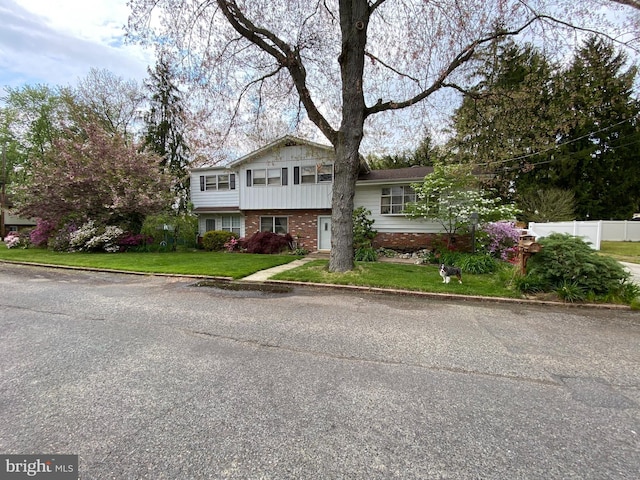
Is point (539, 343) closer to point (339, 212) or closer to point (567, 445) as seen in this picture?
point (567, 445)

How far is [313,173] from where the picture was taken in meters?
14.8

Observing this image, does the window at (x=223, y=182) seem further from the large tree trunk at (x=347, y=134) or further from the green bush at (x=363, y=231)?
the large tree trunk at (x=347, y=134)

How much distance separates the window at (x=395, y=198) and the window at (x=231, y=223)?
8.25m

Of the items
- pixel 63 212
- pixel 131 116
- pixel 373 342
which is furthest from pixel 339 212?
pixel 131 116

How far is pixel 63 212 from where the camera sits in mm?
14867

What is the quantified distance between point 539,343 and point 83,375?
5.38 m

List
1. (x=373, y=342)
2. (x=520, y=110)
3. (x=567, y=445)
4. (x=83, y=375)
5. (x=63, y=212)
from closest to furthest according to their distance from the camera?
1. (x=567, y=445)
2. (x=83, y=375)
3. (x=373, y=342)
4. (x=520, y=110)
5. (x=63, y=212)

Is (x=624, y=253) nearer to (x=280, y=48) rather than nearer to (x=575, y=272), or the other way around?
(x=575, y=272)

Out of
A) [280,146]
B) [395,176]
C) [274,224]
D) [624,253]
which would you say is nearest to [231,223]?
[274,224]

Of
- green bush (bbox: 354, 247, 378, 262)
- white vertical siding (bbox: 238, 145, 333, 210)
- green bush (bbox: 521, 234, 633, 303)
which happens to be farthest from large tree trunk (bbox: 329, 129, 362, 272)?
white vertical siding (bbox: 238, 145, 333, 210)

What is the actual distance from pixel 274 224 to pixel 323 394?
13.9 metres

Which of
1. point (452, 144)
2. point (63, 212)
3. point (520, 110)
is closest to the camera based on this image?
point (520, 110)

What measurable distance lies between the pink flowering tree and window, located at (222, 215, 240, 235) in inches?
128

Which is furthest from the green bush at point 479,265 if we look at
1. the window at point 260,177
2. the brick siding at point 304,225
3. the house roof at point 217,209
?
the house roof at point 217,209
